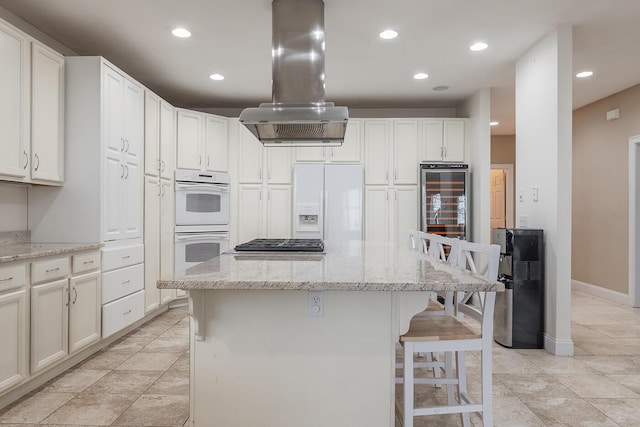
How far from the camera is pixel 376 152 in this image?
5418mm

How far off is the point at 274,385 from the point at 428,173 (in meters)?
4.01

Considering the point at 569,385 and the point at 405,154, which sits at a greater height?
the point at 405,154

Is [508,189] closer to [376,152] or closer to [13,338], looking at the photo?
[376,152]

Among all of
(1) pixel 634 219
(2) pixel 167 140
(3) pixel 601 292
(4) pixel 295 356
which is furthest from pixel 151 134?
(3) pixel 601 292

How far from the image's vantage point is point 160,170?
448 cm

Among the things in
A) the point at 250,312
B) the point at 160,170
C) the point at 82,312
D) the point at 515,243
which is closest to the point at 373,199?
the point at 515,243

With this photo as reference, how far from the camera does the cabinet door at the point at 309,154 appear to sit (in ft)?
17.7

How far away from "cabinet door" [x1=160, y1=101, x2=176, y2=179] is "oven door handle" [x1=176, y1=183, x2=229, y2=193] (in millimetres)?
161

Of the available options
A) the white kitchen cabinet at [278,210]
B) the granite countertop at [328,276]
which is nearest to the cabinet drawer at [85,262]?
the granite countertop at [328,276]

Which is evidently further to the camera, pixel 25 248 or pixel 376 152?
pixel 376 152

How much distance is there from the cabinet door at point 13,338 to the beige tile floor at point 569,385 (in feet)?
6.98

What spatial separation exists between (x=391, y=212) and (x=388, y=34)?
236 cm

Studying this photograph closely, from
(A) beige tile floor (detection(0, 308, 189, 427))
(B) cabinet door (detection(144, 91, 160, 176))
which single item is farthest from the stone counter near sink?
(B) cabinet door (detection(144, 91, 160, 176))

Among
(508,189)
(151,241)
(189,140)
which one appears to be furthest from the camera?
(508,189)
